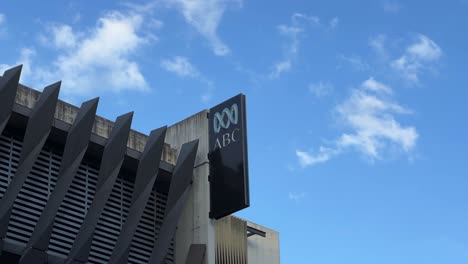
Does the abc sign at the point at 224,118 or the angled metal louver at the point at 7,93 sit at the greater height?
the abc sign at the point at 224,118

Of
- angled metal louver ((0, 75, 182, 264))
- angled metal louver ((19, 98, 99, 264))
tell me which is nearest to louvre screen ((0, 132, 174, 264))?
angled metal louver ((0, 75, 182, 264))

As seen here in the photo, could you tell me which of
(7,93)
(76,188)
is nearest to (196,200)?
(76,188)

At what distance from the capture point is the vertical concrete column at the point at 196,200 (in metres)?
34.1

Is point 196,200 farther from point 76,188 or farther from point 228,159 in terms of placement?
point 76,188

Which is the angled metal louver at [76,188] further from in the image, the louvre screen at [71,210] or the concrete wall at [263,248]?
the concrete wall at [263,248]

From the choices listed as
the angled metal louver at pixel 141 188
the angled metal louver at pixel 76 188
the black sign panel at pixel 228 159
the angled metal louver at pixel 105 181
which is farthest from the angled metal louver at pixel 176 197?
the angled metal louver at pixel 105 181

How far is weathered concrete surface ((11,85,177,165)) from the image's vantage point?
3105 cm

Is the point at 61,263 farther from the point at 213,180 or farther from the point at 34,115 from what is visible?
the point at 213,180

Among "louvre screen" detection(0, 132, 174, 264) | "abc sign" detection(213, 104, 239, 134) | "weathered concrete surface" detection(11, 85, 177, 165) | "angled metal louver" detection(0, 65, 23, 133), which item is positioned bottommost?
"louvre screen" detection(0, 132, 174, 264)

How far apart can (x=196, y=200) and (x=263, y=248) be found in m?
4.13

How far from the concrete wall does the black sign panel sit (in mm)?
3167

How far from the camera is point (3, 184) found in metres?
29.4

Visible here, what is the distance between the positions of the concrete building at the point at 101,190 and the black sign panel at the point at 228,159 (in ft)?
1.42

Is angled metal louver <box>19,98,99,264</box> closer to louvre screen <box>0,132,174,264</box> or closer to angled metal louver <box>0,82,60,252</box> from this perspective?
louvre screen <box>0,132,174,264</box>
